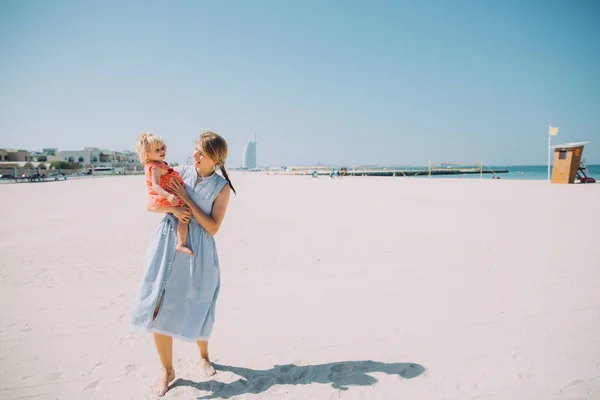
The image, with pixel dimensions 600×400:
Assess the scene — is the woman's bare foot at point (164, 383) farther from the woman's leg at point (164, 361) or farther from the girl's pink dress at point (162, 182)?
the girl's pink dress at point (162, 182)

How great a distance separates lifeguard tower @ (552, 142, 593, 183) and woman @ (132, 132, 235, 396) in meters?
23.8

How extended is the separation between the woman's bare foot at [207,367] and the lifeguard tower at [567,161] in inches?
939

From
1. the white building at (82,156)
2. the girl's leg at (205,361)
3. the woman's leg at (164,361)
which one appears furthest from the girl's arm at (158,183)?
the white building at (82,156)

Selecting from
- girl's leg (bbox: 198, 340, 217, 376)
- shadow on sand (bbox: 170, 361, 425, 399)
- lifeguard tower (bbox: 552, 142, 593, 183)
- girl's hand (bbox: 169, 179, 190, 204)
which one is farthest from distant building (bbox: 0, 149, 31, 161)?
lifeguard tower (bbox: 552, 142, 593, 183)

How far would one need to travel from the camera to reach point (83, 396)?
7.78 feet

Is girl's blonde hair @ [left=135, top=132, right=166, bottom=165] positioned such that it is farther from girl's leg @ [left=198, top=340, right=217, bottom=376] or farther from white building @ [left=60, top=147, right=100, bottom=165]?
white building @ [left=60, top=147, right=100, bottom=165]

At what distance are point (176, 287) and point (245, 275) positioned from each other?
9.43 feet

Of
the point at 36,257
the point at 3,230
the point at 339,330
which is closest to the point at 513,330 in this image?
the point at 339,330

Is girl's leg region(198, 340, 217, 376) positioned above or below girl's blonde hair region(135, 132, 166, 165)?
below

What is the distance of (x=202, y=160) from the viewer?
2.29 metres

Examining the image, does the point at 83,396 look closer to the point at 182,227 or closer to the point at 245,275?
the point at 182,227

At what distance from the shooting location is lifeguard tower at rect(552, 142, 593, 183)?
63.3 ft

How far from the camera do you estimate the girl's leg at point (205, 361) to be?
2614mm

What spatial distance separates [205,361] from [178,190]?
56.9 inches
